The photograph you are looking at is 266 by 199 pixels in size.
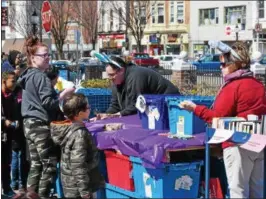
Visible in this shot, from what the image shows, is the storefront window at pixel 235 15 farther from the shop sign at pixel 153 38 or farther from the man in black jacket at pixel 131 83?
the man in black jacket at pixel 131 83

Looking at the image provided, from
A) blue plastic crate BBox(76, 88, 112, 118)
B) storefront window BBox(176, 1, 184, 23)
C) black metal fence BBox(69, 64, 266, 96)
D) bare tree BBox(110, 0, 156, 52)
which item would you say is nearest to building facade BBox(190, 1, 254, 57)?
storefront window BBox(176, 1, 184, 23)

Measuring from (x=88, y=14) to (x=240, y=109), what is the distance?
162 ft

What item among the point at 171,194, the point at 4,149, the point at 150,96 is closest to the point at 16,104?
the point at 4,149

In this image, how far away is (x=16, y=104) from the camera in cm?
672

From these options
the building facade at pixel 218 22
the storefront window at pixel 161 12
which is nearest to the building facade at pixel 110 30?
the storefront window at pixel 161 12

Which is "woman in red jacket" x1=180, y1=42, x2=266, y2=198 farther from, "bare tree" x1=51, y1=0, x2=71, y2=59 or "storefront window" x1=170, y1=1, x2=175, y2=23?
A: "storefront window" x1=170, y1=1, x2=175, y2=23

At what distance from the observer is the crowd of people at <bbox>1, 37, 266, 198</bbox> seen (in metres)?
4.67

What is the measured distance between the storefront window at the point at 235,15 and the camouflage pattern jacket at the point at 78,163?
151 ft

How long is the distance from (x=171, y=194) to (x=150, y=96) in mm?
1176

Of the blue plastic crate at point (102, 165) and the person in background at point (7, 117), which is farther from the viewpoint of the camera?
the person in background at point (7, 117)

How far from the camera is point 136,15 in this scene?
5222 cm

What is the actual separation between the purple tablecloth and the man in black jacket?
35 centimetres

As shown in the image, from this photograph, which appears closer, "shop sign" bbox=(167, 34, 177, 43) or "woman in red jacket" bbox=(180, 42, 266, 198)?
"woman in red jacket" bbox=(180, 42, 266, 198)

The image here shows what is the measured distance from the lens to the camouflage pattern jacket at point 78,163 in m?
4.72
